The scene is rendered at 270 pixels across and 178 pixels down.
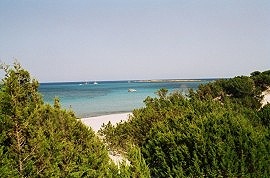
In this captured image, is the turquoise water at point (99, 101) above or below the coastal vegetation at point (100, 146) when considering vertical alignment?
below

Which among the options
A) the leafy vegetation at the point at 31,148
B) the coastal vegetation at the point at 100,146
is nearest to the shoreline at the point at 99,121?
the coastal vegetation at the point at 100,146

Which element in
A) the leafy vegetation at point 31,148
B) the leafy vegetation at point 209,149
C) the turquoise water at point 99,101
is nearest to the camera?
the leafy vegetation at point 31,148

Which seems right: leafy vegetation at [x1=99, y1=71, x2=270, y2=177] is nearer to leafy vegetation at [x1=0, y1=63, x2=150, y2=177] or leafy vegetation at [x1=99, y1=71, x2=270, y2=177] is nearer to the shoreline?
leafy vegetation at [x1=0, y1=63, x2=150, y2=177]

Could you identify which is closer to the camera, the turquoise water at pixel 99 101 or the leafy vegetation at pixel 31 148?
the leafy vegetation at pixel 31 148

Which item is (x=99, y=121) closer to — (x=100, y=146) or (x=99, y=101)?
(x=100, y=146)

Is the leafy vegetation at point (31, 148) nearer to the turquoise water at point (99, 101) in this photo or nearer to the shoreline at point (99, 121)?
the turquoise water at point (99, 101)

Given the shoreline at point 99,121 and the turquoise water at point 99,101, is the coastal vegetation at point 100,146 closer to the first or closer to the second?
the turquoise water at point 99,101

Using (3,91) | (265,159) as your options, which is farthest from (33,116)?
(265,159)

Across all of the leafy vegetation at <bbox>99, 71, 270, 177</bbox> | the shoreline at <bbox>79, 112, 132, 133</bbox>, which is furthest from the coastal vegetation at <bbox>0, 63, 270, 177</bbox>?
the shoreline at <bbox>79, 112, 132, 133</bbox>

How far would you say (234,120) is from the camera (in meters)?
10.3

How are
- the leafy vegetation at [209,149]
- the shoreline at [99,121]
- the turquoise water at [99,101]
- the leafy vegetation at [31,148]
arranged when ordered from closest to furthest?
the leafy vegetation at [31,148] → the leafy vegetation at [209,149] → the shoreline at [99,121] → the turquoise water at [99,101]

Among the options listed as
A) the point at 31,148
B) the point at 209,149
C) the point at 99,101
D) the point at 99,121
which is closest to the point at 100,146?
the point at 31,148

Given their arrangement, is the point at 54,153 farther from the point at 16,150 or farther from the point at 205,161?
the point at 205,161

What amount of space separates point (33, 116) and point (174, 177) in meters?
4.06
